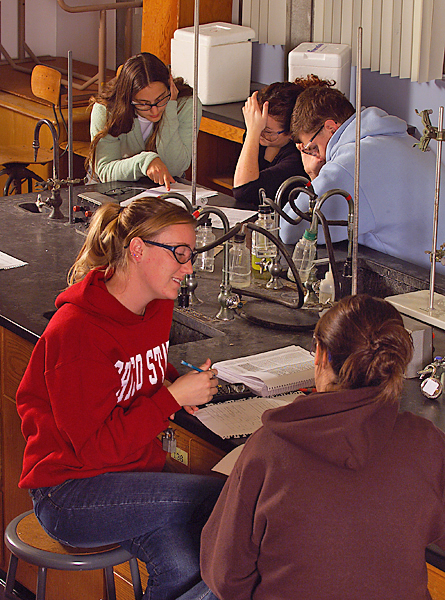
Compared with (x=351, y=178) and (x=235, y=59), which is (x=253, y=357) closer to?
(x=351, y=178)

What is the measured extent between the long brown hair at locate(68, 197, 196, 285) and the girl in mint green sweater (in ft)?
4.99

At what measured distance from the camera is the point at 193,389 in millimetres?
1945

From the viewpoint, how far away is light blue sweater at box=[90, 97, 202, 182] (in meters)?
3.72

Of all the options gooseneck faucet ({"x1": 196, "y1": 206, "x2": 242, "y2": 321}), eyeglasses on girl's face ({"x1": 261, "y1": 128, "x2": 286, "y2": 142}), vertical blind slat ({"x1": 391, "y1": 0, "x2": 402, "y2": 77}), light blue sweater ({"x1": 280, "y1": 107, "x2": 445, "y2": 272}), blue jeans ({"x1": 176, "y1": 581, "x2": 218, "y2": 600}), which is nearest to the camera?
blue jeans ({"x1": 176, "y1": 581, "x2": 218, "y2": 600})

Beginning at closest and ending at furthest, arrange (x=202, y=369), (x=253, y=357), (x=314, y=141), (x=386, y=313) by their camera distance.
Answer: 1. (x=386, y=313)
2. (x=202, y=369)
3. (x=253, y=357)
4. (x=314, y=141)

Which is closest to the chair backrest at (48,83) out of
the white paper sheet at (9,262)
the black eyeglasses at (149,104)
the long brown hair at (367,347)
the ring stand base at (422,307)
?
the black eyeglasses at (149,104)

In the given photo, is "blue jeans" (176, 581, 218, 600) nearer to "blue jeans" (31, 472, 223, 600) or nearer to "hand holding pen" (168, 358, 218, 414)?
"blue jeans" (31, 472, 223, 600)

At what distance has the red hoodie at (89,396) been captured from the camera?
67.4 inches

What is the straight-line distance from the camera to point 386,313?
1.39 meters

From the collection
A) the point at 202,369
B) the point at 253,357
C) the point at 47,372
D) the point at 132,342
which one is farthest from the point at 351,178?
the point at 47,372

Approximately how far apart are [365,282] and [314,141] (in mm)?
559

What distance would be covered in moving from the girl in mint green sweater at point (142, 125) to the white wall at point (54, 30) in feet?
10.8

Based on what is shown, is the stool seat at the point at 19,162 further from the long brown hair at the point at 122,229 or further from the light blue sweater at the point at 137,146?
the long brown hair at the point at 122,229

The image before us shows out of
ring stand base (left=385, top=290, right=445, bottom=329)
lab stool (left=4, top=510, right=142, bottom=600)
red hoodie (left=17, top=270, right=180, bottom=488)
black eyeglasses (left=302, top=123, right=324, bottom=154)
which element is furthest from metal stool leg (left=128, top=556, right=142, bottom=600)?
black eyeglasses (left=302, top=123, right=324, bottom=154)
